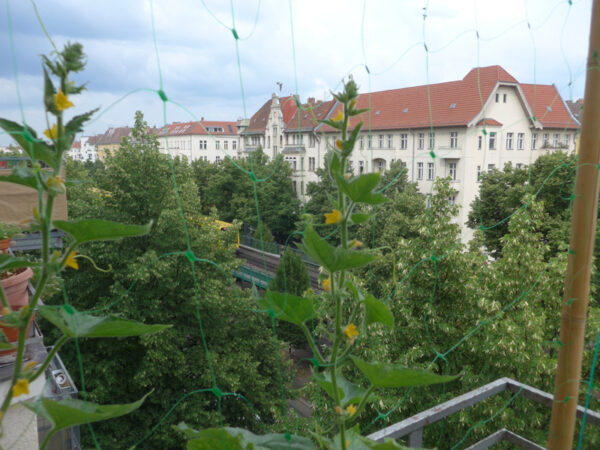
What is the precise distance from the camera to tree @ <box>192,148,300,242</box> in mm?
19891

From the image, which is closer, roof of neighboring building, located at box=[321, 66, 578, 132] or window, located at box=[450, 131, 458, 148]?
roof of neighboring building, located at box=[321, 66, 578, 132]

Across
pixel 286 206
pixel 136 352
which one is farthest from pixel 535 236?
pixel 286 206

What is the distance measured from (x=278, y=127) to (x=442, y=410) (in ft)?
61.8

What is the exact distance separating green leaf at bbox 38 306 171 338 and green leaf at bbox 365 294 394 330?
0.85ft

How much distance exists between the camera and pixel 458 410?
53.0 inches

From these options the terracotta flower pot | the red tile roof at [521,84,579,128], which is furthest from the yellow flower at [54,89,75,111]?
the red tile roof at [521,84,579,128]

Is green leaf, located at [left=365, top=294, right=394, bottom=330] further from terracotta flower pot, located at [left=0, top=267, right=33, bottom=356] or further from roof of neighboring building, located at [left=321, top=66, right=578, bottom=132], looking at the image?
roof of neighboring building, located at [left=321, top=66, right=578, bottom=132]

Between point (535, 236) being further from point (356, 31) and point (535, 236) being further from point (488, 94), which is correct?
point (488, 94)

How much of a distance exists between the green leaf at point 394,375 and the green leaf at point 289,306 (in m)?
0.08

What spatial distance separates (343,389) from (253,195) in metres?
21.5

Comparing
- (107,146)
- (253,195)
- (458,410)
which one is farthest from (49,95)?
(253,195)

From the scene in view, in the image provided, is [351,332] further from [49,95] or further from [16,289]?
[16,289]

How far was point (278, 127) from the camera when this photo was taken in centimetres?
1950

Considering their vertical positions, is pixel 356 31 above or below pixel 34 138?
above
